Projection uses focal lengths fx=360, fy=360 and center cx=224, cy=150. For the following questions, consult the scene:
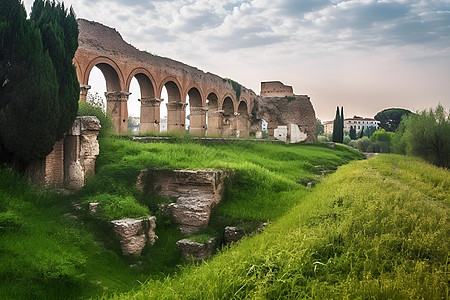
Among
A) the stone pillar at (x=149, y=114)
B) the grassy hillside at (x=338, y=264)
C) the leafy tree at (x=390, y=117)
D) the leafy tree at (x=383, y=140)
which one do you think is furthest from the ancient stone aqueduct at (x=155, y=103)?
the leafy tree at (x=390, y=117)

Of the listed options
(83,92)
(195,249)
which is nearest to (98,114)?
(83,92)

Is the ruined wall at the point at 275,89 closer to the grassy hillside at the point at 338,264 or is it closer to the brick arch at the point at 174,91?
the brick arch at the point at 174,91

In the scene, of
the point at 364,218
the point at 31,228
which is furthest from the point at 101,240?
the point at 364,218

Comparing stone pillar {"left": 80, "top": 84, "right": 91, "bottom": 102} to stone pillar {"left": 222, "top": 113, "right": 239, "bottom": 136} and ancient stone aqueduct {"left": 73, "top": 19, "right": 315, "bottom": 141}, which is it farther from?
stone pillar {"left": 222, "top": 113, "right": 239, "bottom": 136}

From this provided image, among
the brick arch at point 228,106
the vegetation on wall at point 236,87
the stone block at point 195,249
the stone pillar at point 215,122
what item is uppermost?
the vegetation on wall at point 236,87

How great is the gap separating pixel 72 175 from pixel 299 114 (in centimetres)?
2421

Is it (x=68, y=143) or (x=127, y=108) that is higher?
(x=127, y=108)

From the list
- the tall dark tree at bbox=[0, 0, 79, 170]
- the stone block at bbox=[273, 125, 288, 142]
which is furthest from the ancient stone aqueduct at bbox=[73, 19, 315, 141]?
the tall dark tree at bbox=[0, 0, 79, 170]

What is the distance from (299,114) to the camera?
98.5 ft

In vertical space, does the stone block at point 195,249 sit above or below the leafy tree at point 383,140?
below

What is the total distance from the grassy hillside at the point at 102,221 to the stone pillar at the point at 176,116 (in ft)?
32.0

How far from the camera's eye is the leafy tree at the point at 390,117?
57778 mm

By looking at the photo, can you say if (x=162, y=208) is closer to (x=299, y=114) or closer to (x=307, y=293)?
(x=307, y=293)

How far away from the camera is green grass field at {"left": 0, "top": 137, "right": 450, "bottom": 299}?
354 cm
